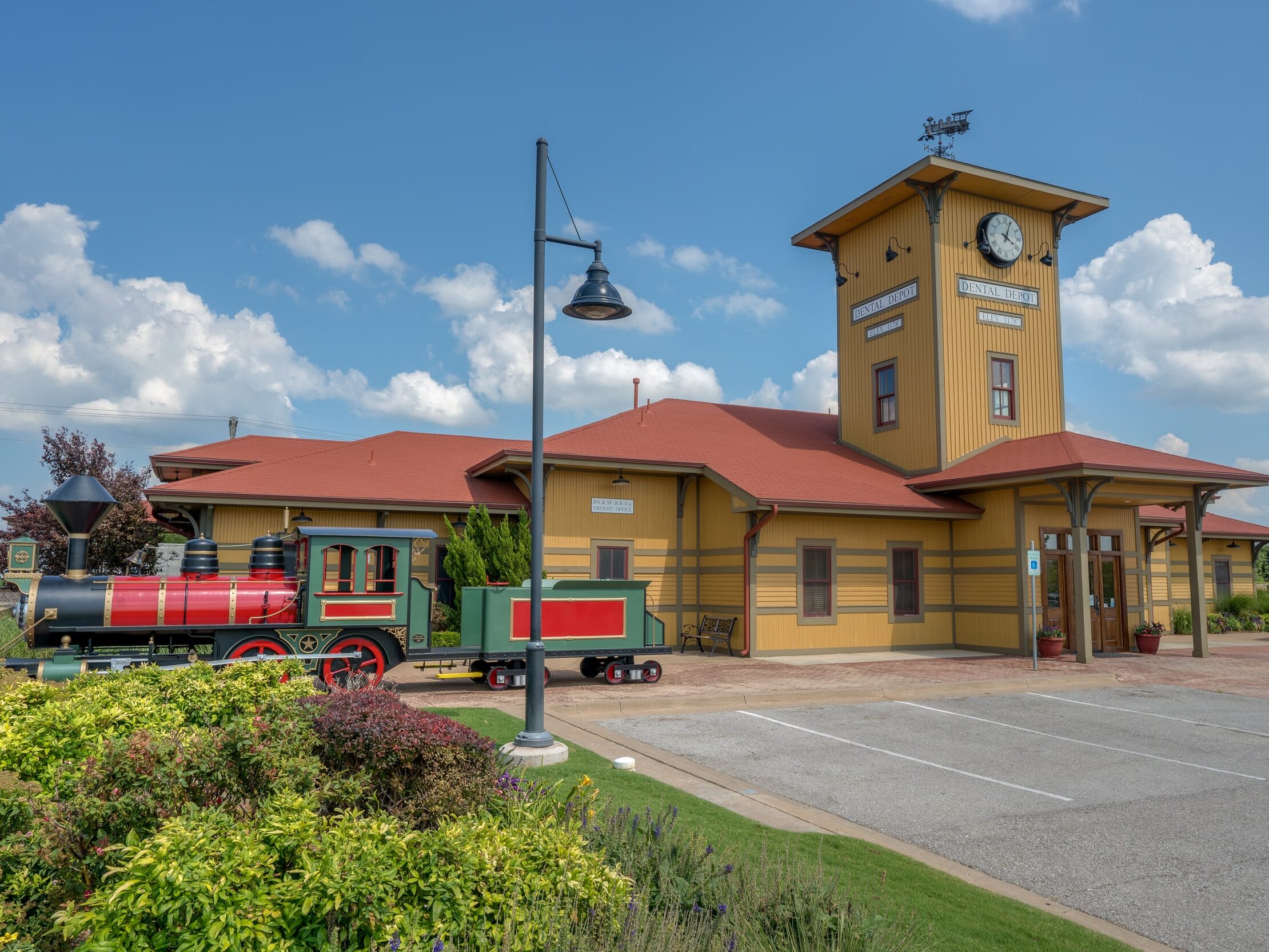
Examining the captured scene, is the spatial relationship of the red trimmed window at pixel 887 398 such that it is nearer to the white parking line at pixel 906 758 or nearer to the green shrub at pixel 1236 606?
the white parking line at pixel 906 758

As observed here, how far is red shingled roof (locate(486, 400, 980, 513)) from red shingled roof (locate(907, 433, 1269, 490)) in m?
0.83

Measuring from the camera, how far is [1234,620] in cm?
3081

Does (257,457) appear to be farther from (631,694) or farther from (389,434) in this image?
(631,694)

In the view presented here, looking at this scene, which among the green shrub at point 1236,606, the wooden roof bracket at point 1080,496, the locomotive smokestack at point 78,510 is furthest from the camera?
the green shrub at point 1236,606

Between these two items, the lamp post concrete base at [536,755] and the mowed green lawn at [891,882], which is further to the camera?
the lamp post concrete base at [536,755]

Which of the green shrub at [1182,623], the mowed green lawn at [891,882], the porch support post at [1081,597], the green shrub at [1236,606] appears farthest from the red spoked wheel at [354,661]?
the green shrub at [1236,606]

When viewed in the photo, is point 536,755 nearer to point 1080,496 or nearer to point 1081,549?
point 1081,549

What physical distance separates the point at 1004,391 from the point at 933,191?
5747mm

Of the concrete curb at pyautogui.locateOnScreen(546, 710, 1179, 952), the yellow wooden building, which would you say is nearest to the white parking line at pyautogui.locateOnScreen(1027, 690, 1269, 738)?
the yellow wooden building

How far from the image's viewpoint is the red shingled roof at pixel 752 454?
66.8ft

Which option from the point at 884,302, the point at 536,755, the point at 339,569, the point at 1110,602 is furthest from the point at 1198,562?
the point at 339,569

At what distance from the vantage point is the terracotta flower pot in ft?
64.3

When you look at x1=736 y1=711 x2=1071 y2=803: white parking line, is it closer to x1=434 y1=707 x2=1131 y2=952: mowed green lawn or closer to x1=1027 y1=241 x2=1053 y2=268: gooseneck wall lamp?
x1=434 y1=707 x2=1131 y2=952: mowed green lawn

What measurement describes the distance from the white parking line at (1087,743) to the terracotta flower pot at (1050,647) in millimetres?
7221
